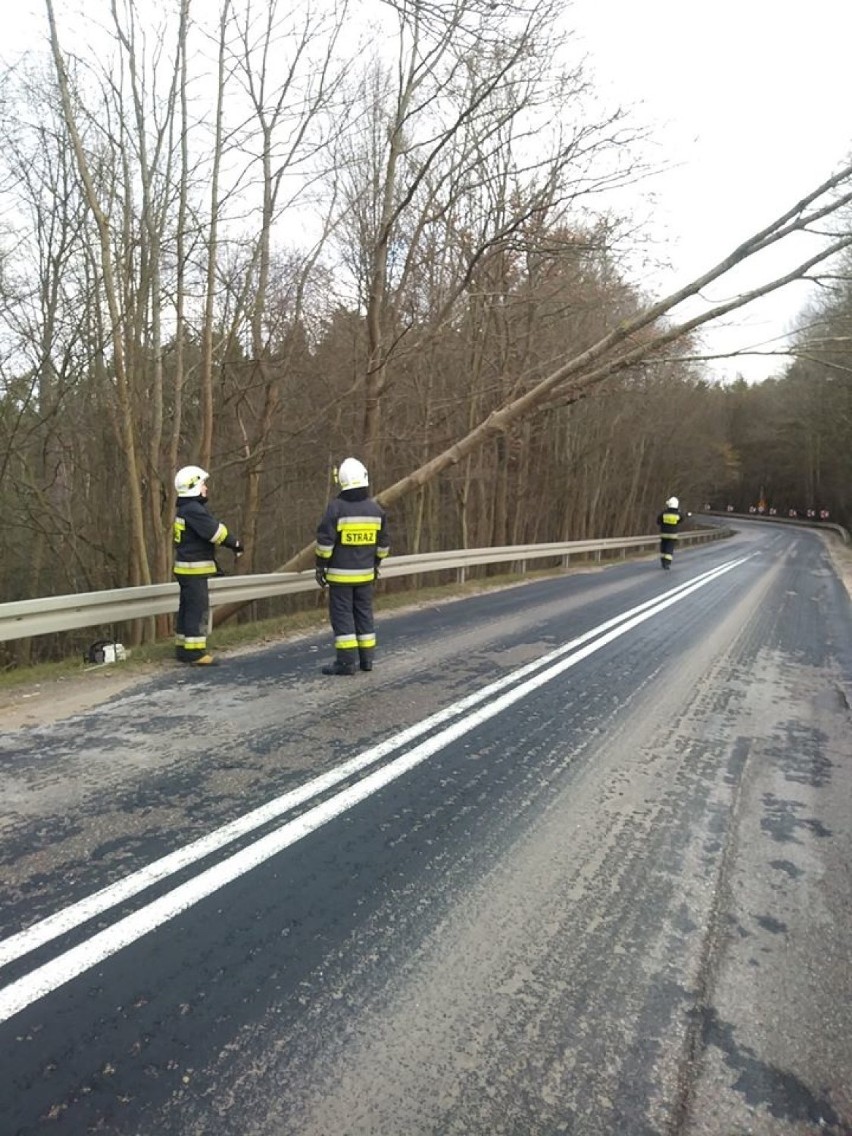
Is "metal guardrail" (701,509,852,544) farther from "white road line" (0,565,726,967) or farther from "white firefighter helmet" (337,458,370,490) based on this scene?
"white road line" (0,565,726,967)

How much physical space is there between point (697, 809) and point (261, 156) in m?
11.0

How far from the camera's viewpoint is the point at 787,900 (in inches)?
120

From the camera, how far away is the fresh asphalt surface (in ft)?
6.44

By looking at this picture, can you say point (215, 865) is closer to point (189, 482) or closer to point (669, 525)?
point (189, 482)

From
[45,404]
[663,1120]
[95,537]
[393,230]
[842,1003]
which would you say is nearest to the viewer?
[663,1120]

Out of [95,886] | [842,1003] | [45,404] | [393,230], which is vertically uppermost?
[393,230]

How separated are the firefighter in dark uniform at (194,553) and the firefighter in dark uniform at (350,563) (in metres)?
0.88

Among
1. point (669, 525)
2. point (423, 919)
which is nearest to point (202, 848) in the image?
point (423, 919)

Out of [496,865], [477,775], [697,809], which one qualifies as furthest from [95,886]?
[697,809]

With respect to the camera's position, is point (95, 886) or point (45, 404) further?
point (45, 404)

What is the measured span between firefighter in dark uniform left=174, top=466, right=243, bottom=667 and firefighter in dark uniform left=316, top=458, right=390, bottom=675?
88 cm

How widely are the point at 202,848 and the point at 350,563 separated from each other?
3.59 meters

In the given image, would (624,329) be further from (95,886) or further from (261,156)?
(95,886)

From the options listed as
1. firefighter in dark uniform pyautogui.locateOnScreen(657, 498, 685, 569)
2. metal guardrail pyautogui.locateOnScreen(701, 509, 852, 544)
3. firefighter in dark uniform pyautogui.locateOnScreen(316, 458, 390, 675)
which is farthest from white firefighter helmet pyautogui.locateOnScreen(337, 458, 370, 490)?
metal guardrail pyautogui.locateOnScreen(701, 509, 852, 544)
